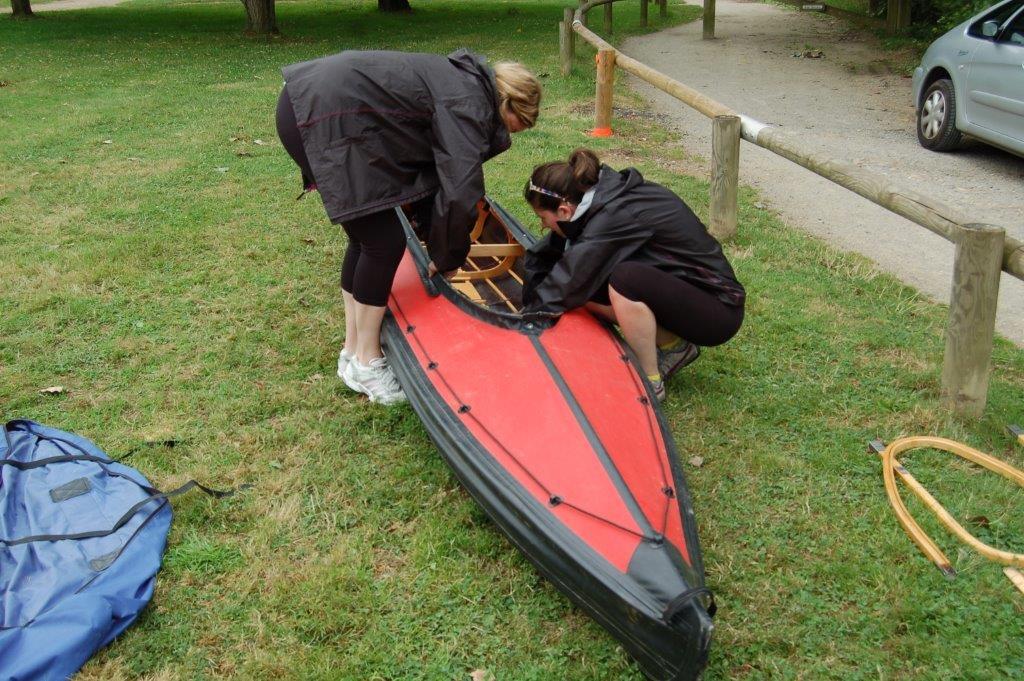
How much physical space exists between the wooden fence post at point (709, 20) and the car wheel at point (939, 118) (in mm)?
8343

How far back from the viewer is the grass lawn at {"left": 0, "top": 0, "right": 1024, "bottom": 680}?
2.76m

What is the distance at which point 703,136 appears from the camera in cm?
936

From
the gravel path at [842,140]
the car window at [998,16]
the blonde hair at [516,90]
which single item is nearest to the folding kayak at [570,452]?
the blonde hair at [516,90]

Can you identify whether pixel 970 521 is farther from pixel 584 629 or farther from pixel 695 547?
pixel 584 629

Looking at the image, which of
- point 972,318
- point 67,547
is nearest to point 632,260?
point 972,318

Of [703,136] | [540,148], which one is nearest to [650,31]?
[703,136]

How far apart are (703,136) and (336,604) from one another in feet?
25.4

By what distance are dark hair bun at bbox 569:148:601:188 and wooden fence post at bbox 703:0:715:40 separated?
Result: 44.7 ft

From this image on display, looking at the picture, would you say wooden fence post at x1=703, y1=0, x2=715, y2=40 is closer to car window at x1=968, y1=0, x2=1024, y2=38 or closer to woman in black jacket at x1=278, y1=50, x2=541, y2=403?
car window at x1=968, y1=0, x2=1024, y2=38

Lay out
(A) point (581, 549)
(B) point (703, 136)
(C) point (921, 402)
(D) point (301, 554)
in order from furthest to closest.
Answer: (B) point (703, 136) < (C) point (921, 402) < (D) point (301, 554) < (A) point (581, 549)

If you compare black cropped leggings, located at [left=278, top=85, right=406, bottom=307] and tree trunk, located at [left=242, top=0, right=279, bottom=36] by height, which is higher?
tree trunk, located at [left=242, top=0, right=279, bottom=36]

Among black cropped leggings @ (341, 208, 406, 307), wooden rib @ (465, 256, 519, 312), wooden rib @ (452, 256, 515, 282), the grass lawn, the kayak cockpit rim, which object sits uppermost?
black cropped leggings @ (341, 208, 406, 307)

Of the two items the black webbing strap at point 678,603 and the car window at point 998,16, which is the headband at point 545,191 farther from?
the car window at point 998,16

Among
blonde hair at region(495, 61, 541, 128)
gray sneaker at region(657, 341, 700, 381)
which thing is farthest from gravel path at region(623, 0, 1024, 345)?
blonde hair at region(495, 61, 541, 128)
